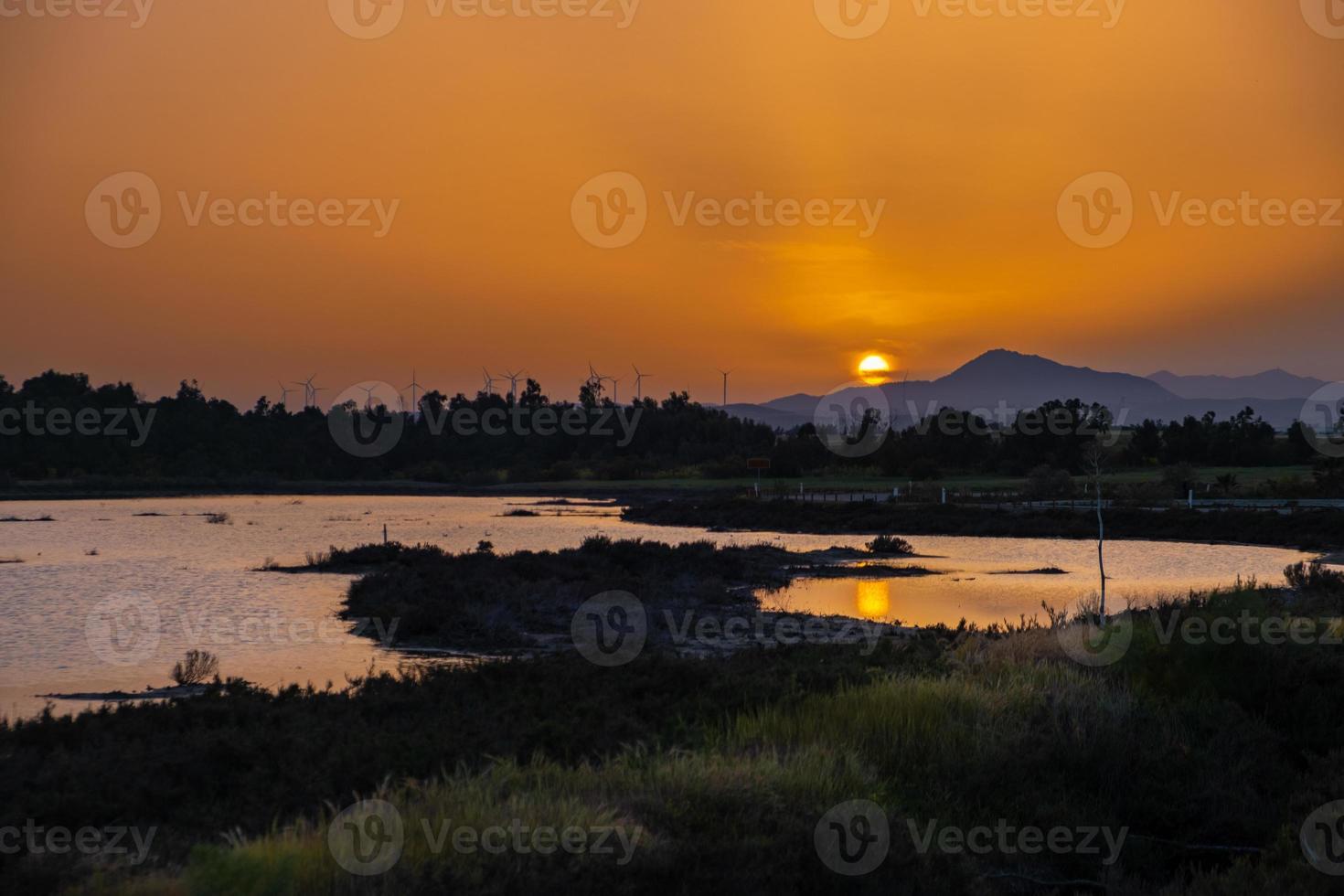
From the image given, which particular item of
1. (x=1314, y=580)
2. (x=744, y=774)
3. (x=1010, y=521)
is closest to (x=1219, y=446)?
(x=1010, y=521)

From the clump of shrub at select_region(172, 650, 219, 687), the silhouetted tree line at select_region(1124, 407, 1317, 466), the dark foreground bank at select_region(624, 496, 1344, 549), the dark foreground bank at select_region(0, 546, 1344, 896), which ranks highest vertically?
the silhouetted tree line at select_region(1124, 407, 1317, 466)

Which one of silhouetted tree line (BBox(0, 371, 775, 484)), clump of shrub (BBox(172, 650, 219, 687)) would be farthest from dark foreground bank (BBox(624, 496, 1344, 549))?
silhouetted tree line (BBox(0, 371, 775, 484))

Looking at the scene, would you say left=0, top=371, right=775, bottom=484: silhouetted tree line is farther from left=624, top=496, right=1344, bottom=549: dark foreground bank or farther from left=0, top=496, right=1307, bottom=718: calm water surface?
left=0, top=496, right=1307, bottom=718: calm water surface

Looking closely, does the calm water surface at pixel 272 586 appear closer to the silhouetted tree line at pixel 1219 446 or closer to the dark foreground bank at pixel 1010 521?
the dark foreground bank at pixel 1010 521

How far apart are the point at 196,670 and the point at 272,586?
52.8 feet

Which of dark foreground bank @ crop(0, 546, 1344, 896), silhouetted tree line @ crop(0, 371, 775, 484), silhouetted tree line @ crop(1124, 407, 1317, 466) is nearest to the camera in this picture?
dark foreground bank @ crop(0, 546, 1344, 896)

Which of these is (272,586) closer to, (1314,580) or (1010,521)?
(1314,580)

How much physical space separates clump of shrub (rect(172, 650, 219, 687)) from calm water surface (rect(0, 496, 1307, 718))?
47cm

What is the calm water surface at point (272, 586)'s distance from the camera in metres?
20.5

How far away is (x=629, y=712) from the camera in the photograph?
13016 mm

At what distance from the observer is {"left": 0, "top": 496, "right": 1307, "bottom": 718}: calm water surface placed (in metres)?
20.5

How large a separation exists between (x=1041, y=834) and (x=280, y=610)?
21.9 metres

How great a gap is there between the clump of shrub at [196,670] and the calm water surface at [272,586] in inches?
18.5

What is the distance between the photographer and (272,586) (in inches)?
1325
